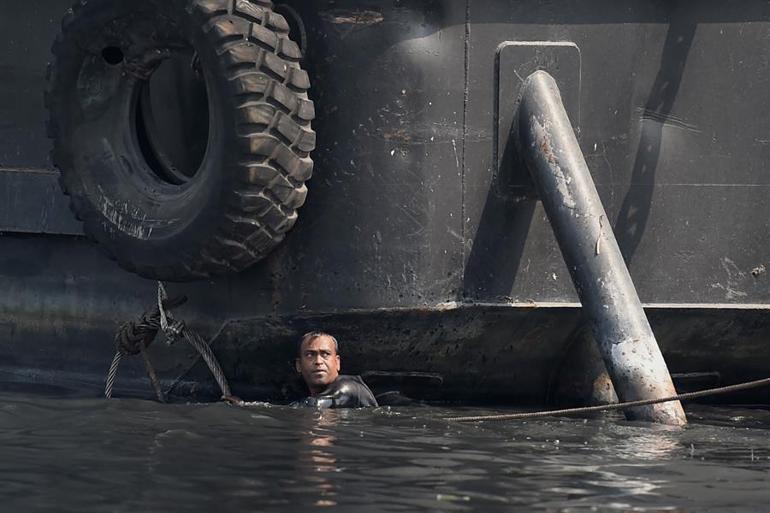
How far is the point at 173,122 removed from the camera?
23.2ft

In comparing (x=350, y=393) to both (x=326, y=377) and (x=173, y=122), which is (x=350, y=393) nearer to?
(x=326, y=377)

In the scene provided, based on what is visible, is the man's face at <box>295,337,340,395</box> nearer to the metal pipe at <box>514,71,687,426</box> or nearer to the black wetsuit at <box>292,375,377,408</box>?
the black wetsuit at <box>292,375,377,408</box>

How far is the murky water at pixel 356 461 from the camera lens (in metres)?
5.02

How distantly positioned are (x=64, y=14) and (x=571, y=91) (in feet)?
6.86

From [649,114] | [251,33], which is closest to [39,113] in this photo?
[251,33]

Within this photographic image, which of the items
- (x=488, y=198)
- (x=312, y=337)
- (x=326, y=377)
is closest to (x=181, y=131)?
(x=312, y=337)

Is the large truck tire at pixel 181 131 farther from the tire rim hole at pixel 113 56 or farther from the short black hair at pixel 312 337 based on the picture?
the short black hair at pixel 312 337

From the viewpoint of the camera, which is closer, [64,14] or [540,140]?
[540,140]

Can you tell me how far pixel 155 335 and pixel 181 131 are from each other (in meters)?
0.84

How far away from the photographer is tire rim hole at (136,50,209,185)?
700cm

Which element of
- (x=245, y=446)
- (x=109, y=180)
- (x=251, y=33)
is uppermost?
(x=251, y=33)

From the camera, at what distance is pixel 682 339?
7.08 meters

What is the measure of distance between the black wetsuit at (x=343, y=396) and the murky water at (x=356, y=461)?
0.09m

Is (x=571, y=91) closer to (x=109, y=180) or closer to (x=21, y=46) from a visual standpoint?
(x=109, y=180)
